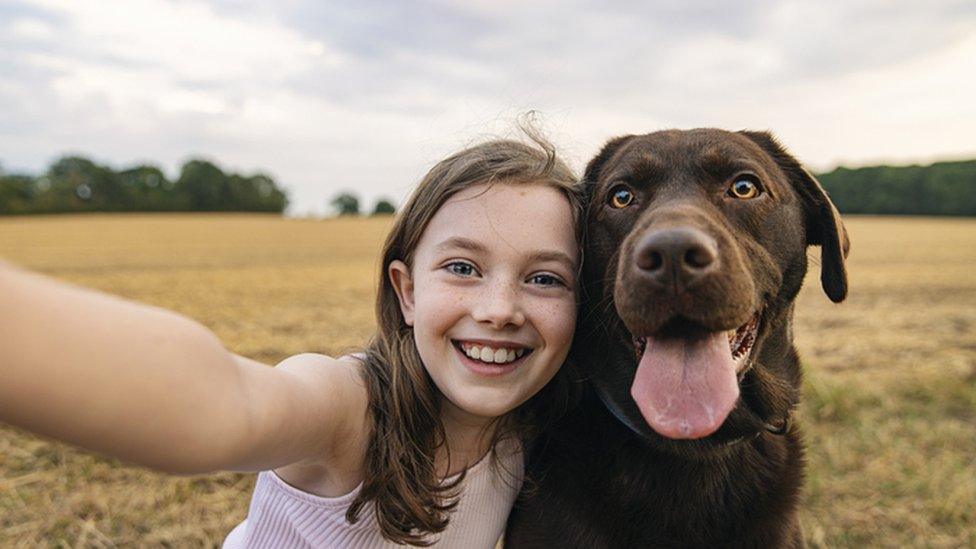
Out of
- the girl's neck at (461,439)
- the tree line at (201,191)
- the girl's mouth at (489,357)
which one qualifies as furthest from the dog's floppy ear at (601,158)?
the tree line at (201,191)

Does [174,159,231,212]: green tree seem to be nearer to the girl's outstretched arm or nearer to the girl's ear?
the girl's ear

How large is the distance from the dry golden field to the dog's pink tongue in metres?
1.20

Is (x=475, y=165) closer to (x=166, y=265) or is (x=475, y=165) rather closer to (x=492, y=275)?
(x=492, y=275)

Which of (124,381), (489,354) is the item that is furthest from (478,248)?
(124,381)

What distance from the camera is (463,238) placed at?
90.7 inches

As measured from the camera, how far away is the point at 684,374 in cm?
217

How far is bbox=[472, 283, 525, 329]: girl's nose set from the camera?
2.19 meters

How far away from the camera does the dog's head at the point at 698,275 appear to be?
2.04m

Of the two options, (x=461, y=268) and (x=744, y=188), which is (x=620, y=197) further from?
(x=461, y=268)

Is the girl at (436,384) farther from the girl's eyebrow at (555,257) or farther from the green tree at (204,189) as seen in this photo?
the green tree at (204,189)

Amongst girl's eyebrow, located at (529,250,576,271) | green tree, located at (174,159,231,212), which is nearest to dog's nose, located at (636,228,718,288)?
girl's eyebrow, located at (529,250,576,271)

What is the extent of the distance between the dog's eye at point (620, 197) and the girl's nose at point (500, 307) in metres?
0.62

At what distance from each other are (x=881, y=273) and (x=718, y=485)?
1944 centimetres

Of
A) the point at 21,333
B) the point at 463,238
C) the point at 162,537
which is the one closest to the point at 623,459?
the point at 463,238
